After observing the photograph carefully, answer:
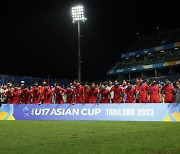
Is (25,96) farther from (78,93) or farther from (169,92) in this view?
(169,92)

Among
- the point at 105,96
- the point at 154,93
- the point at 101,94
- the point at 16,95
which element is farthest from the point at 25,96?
the point at 154,93

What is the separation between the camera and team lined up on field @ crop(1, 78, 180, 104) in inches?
705

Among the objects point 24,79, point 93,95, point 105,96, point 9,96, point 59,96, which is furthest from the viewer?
point 24,79

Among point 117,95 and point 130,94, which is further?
point 117,95

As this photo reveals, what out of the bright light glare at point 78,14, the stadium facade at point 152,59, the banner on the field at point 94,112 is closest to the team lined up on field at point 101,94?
the banner on the field at point 94,112

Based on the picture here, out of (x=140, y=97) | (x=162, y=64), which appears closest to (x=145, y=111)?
(x=140, y=97)

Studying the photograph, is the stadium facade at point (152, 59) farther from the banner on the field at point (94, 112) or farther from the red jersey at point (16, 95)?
the banner on the field at point (94, 112)

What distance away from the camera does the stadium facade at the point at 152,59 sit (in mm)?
45344

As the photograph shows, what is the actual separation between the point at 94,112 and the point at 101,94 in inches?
106

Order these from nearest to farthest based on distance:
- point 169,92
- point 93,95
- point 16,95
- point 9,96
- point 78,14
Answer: point 169,92 → point 93,95 → point 16,95 → point 9,96 → point 78,14

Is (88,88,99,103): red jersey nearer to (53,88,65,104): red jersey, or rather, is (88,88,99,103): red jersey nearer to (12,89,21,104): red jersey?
(53,88,65,104): red jersey

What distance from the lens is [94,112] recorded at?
637 inches

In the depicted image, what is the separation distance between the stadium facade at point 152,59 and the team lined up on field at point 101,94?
22.8m

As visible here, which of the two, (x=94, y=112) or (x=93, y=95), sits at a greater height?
(x=93, y=95)
